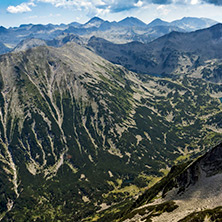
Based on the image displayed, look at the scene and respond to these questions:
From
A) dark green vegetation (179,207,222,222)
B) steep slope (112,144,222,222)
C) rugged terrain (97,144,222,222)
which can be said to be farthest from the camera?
steep slope (112,144,222,222)

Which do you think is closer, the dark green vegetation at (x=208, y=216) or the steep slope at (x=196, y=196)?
the dark green vegetation at (x=208, y=216)

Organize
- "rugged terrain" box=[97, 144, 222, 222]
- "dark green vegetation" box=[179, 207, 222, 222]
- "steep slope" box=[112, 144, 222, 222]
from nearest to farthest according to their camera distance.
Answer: "dark green vegetation" box=[179, 207, 222, 222]
"rugged terrain" box=[97, 144, 222, 222]
"steep slope" box=[112, 144, 222, 222]

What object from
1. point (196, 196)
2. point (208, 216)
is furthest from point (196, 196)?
point (208, 216)

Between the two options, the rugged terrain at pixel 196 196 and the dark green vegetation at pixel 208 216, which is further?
the rugged terrain at pixel 196 196

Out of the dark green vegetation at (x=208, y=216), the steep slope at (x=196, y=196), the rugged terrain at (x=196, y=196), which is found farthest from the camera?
the steep slope at (x=196, y=196)

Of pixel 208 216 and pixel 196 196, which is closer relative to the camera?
pixel 208 216

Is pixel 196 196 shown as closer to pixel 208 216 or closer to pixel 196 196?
pixel 196 196

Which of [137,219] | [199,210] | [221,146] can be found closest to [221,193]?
[199,210]

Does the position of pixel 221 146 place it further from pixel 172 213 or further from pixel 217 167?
pixel 172 213

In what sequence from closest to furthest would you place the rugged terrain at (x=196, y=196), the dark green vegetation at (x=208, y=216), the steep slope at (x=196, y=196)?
1. the dark green vegetation at (x=208, y=216)
2. the rugged terrain at (x=196, y=196)
3. the steep slope at (x=196, y=196)

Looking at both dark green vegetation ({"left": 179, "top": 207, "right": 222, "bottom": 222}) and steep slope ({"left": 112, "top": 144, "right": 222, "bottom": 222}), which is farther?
steep slope ({"left": 112, "top": 144, "right": 222, "bottom": 222})

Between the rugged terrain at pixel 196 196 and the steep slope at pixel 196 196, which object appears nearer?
the rugged terrain at pixel 196 196
